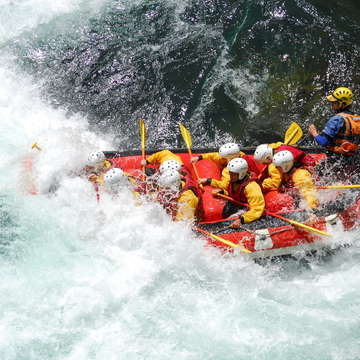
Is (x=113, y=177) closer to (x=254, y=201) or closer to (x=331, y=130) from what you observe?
(x=254, y=201)

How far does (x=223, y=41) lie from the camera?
32.7 feet

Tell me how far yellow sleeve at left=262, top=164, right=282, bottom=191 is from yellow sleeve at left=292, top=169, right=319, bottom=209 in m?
0.23

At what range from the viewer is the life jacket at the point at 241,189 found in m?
5.88

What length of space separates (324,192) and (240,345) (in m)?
2.26

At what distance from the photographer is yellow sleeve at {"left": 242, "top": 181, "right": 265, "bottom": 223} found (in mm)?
5812

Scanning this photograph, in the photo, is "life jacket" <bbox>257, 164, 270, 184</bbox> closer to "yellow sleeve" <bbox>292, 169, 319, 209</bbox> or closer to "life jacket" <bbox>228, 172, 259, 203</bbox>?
"life jacket" <bbox>228, 172, 259, 203</bbox>

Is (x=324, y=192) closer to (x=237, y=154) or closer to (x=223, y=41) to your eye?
(x=237, y=154)

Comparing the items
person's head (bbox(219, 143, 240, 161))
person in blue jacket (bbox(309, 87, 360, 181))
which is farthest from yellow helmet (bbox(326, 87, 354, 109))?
person's head (bbox(219, 143, 240, 161))

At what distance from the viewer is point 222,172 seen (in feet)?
21.2

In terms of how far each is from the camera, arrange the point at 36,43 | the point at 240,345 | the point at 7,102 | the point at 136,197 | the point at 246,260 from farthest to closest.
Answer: the point at 36,43 < the point at 7,102 < the point at 136,197 < the point at 246,260 < the point at 240,345

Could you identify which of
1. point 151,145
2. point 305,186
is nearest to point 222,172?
point 305,186

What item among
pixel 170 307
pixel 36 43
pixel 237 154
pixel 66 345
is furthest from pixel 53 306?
pixel 36 43

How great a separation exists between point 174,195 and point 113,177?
91 cm

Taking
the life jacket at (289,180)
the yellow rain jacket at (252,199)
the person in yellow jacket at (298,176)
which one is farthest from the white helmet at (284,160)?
the yellow rain jacket at (252,199)
